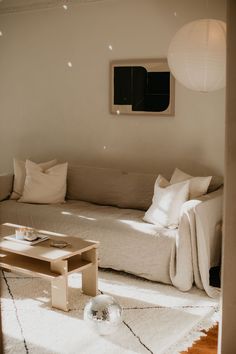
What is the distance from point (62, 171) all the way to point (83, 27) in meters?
1.53

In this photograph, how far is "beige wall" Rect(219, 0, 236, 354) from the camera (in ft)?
4.55

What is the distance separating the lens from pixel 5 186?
5.11m

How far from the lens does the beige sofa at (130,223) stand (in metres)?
3.69

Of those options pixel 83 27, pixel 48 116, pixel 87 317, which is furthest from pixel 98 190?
pixel 87 317

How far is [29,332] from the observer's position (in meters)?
2.97

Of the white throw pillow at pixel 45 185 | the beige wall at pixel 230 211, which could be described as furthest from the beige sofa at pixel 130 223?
the beige wall at pixel 230 211

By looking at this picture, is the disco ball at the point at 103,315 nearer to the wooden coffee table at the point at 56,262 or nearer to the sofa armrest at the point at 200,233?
the wooden coffee table at the point at 56,262

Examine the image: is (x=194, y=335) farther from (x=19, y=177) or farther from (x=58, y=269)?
(x=19, y=177)

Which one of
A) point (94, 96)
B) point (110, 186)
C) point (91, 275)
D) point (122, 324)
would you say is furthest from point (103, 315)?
point (94, 96)

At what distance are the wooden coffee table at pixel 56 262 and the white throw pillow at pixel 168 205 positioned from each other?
72cm

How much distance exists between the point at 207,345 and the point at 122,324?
21.7 inches

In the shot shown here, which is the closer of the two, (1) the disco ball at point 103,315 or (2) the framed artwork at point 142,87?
(1) the disco ball at point 103,315

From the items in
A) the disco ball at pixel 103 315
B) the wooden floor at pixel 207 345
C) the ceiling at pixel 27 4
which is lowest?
the wooden floor at pixel 207 345

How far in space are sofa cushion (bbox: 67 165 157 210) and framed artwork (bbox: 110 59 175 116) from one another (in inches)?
25.7
